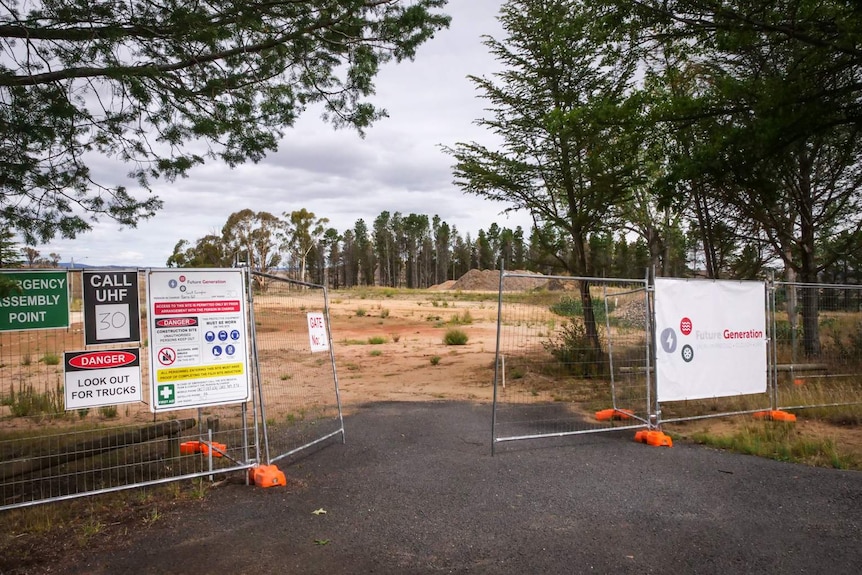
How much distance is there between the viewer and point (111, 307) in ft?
18.9

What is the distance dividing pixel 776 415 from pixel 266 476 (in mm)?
7997

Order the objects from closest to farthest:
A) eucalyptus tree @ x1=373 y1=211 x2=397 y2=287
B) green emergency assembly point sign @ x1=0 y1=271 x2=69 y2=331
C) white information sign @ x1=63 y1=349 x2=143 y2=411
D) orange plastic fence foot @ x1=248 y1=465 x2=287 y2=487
A: 1. green emergency assembly point sign @ x1=0 y1=271 x2=69 y2=331
2. white information sign @ x1=63 y1=349 x2=143 y2=411
3. orange plastic fence foot @ x1=248 y1=465 x2=287 y2=487
4. eucalyptus tree @ x1=373 y1=211 x2=397 y2=287

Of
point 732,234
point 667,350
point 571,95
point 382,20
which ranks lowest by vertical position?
point 667,350

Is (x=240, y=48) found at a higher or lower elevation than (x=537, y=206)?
higher

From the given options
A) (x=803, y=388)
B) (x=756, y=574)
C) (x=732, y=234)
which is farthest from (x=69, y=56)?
(x=732, y=234)

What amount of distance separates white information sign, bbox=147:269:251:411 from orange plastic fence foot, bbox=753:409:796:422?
8.17 meters

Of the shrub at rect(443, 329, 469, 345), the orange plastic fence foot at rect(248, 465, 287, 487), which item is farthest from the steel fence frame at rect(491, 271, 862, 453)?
the shrub at rect(443, 329, 469, 345)

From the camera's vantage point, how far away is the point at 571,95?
1445 cm

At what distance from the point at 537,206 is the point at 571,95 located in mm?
2970

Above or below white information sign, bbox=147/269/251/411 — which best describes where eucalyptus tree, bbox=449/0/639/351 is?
above

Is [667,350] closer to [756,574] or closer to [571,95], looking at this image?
[756,574]

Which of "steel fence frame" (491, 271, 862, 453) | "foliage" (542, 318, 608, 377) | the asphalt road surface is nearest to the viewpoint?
the asphalt road surface

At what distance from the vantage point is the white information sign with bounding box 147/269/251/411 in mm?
6035

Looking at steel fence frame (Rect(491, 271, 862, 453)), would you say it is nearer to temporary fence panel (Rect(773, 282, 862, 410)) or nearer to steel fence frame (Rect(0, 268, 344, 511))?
temporary fence panel (Rect(773, 282, 862, 410))
